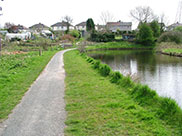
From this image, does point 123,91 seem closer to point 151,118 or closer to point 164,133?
point 151,118

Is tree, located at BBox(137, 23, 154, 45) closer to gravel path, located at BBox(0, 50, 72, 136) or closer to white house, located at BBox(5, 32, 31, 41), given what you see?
white house, located at BBox(5, 32, 31, 41)

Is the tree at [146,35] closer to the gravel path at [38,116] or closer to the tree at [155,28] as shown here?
the tree at [155,28]

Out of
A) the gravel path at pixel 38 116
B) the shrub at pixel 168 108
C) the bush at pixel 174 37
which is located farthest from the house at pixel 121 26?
the shrub at pixel 168 108

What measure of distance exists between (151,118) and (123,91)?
3322 mm

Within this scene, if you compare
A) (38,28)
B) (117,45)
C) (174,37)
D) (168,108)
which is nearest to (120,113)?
(168,108)

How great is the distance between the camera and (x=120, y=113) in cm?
637

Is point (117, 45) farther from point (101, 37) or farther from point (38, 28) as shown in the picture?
point (38, 28)

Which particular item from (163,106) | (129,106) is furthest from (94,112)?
(163,106)

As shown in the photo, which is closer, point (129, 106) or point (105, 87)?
point (129, 106)

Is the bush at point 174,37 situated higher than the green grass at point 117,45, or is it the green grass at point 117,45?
the bush at point 174,37

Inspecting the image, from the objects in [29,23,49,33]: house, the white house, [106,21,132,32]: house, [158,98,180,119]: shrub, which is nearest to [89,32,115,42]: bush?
the white house

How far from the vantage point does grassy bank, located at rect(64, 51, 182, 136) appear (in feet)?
17.1

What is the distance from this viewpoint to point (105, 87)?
996 cm

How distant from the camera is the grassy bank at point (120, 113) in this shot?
5227 mm
